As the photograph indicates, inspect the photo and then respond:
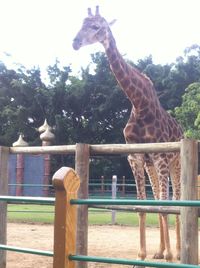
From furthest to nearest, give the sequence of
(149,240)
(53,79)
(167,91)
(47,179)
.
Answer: (53,79)
(167,91)
(47,179)
(149,240)

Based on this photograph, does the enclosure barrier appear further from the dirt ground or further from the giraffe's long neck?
the giraffe's long neck

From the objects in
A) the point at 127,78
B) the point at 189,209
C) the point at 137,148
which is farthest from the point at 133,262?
the point at 127,78

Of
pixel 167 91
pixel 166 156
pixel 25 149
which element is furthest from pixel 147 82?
pixel 167 91

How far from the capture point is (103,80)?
28766mm

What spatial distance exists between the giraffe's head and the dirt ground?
2.51m

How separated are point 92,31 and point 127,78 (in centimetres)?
68

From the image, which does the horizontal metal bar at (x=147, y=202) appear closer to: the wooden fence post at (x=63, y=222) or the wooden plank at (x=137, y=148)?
the wooden fence post at (x=63, y=222)

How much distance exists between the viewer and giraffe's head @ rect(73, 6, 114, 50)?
626 cm

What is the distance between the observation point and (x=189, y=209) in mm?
4211

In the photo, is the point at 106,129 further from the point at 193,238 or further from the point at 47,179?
the point at 193,238

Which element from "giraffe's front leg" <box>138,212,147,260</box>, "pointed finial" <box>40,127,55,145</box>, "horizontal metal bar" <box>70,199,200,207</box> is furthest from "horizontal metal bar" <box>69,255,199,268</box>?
"pointed finial" <box>40,127,55,145</box>

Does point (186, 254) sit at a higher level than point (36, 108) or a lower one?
lower

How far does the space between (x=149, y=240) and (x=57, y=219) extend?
6117 millimetres

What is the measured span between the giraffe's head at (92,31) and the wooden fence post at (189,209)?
239cm
